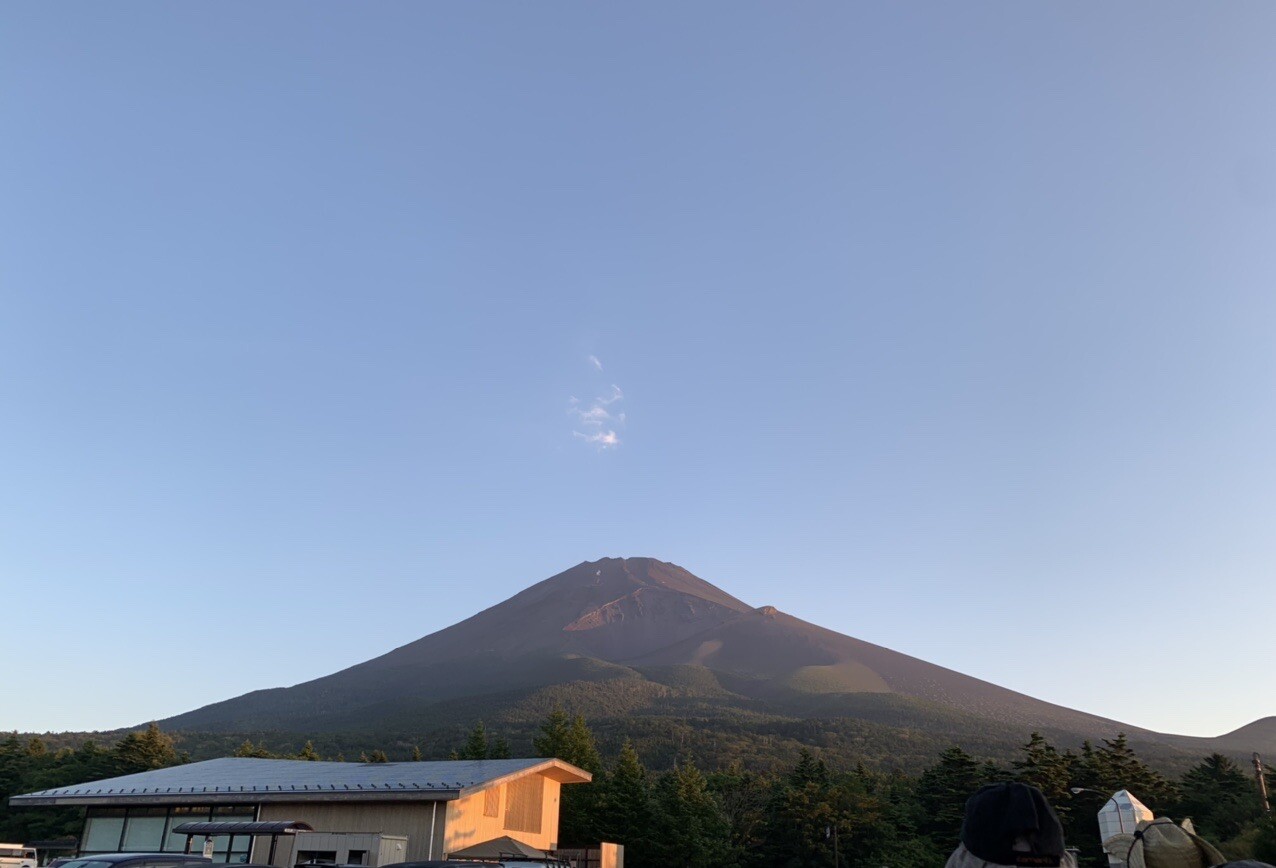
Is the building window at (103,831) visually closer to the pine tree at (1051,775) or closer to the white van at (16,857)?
the white van at (16,857)

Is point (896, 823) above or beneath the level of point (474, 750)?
beneath

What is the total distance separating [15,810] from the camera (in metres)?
45.6

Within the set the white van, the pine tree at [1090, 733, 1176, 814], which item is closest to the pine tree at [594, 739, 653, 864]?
the pine tree at [1090, 733, 1176, 814]

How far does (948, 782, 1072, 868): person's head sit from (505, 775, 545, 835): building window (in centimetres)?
2379

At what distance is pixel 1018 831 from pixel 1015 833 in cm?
1

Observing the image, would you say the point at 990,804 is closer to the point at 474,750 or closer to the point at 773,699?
the point at 474,750

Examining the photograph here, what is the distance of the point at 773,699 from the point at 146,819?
481 feet

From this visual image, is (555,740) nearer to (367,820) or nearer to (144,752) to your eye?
(144,752)

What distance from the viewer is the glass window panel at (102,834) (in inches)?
968

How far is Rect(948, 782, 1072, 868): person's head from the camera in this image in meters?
3.12

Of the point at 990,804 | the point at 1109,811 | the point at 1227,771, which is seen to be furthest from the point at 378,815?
the point at 1227,771

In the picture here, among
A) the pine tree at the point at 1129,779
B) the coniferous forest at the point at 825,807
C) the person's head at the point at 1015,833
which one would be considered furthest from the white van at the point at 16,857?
the pine tree at the point at 1129,779

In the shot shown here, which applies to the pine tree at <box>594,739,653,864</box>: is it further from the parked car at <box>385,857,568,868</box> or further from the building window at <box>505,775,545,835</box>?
the parked car at <box>385,857,568,868</box>

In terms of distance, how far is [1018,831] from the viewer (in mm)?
3133
